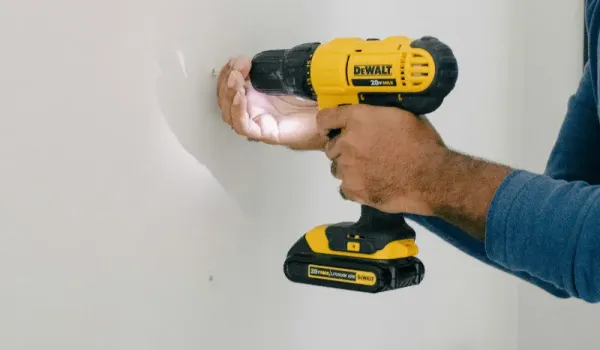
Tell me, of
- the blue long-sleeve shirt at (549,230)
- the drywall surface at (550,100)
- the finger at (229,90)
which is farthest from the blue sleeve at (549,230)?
the drywall surface at (550,100)

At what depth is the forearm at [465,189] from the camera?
85cm

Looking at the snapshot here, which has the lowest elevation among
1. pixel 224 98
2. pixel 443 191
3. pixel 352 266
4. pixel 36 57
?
pixel 352 266

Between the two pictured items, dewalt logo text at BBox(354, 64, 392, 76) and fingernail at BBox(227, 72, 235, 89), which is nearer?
dewalt logo text at BBox(354, 64, 392, 76)

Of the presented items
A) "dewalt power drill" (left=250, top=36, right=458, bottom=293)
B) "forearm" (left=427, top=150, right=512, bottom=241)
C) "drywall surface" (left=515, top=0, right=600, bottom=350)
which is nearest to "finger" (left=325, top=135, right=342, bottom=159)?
"dewalt power drill" (left=250, top=36, right=458, bottom=293)

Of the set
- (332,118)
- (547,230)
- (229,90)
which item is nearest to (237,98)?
(229,90)

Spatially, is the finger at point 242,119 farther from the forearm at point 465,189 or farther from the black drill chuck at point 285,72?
the forearm at point 465,189

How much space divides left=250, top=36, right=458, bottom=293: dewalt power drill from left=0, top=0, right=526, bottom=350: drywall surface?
13cm

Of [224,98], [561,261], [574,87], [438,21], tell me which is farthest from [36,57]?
[574,87]

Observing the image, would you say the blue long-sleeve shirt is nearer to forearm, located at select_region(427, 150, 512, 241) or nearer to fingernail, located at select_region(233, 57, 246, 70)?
forearm, located at select_region(427, 150, 512, 241)

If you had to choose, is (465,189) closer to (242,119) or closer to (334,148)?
(334,148)

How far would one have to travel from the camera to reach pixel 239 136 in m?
1.14

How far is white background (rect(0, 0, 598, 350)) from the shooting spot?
80cm

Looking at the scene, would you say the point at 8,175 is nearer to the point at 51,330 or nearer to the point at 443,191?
the point at 51,330

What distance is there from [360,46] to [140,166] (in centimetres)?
35
